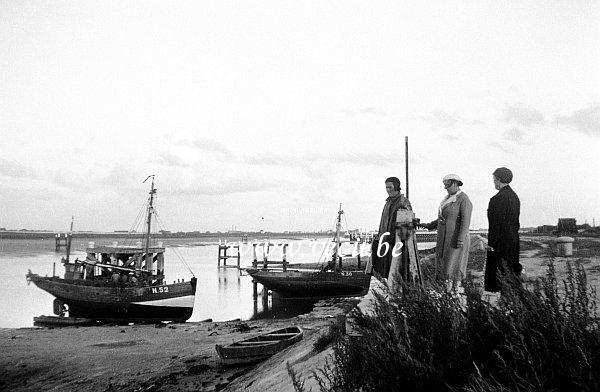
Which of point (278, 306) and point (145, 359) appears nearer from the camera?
point (145, 359)

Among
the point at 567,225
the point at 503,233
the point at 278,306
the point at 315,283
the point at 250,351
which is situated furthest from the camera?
the point at 567,225

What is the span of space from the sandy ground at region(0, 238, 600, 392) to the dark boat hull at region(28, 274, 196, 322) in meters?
3.59

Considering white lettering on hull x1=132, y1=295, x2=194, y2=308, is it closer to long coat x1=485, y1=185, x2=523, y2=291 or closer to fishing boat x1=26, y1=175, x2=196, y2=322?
fishing boat x1=26, y1=175, x2=196, y2=322

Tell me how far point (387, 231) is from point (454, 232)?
0.91 metres

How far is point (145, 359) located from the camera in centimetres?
1109

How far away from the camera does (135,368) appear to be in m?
10.3

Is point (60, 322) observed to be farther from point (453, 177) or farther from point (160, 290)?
point (453, 177)

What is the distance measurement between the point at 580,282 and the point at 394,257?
8.69ft

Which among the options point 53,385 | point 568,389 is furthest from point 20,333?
point 568,389

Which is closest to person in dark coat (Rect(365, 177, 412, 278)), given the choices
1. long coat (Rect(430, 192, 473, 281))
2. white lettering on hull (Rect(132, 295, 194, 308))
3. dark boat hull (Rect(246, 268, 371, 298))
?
long coat (Rect(430, 192, 473, 281))

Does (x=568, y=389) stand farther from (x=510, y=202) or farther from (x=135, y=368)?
(x=135, y=368)

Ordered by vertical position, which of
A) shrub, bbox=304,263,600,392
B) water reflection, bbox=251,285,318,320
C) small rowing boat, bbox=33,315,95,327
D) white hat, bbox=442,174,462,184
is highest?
white hat, bbox=442,174,462,184

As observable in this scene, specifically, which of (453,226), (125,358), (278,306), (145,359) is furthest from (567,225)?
(453,226)

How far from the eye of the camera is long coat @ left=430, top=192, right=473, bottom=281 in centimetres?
576
